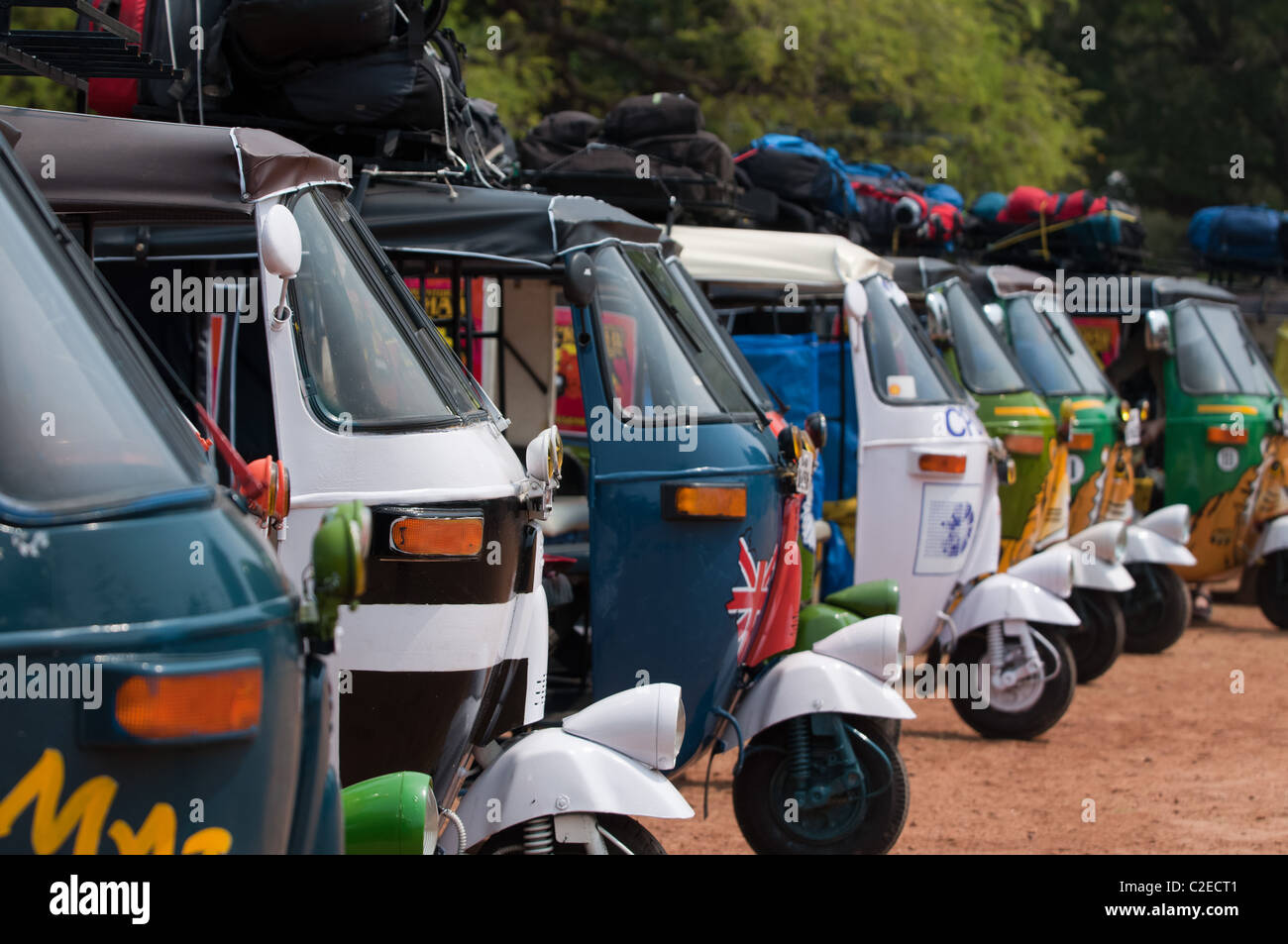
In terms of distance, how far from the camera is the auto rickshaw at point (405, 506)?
4.12 meters

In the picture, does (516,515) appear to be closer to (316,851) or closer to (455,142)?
(316,851)

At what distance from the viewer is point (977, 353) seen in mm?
9664

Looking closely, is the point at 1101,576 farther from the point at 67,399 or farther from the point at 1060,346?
the point at 67,399

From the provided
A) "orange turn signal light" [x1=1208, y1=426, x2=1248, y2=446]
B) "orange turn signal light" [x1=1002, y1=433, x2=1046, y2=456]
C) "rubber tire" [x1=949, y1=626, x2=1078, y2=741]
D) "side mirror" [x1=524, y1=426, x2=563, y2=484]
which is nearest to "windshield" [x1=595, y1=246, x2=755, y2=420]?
"side mirror" [x1=524, y1=426, x2=563, y2=484]

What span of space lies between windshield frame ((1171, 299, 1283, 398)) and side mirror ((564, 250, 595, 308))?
7.54 meters

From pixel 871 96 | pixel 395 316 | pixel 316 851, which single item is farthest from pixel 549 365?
pixel 871 96

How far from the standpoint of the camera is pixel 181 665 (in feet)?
8.02

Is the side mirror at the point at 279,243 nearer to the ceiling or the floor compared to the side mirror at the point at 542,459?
nearer to the ceiling

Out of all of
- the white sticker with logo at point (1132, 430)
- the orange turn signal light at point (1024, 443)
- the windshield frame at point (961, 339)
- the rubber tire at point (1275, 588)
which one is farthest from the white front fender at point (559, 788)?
the rubber tire at point (1275, 588)

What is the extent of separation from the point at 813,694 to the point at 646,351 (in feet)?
4.31

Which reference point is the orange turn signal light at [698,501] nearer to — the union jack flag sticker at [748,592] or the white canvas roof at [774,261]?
the union jack flag sticker at [748,592]

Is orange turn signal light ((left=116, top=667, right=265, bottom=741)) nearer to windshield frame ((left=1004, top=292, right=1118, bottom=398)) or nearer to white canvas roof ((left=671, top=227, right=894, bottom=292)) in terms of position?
white canvas roof ((left=671, top=227, right=894, bottom=292))

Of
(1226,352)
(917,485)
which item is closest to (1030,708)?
(917,485)

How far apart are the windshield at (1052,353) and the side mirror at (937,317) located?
68.1 inches
